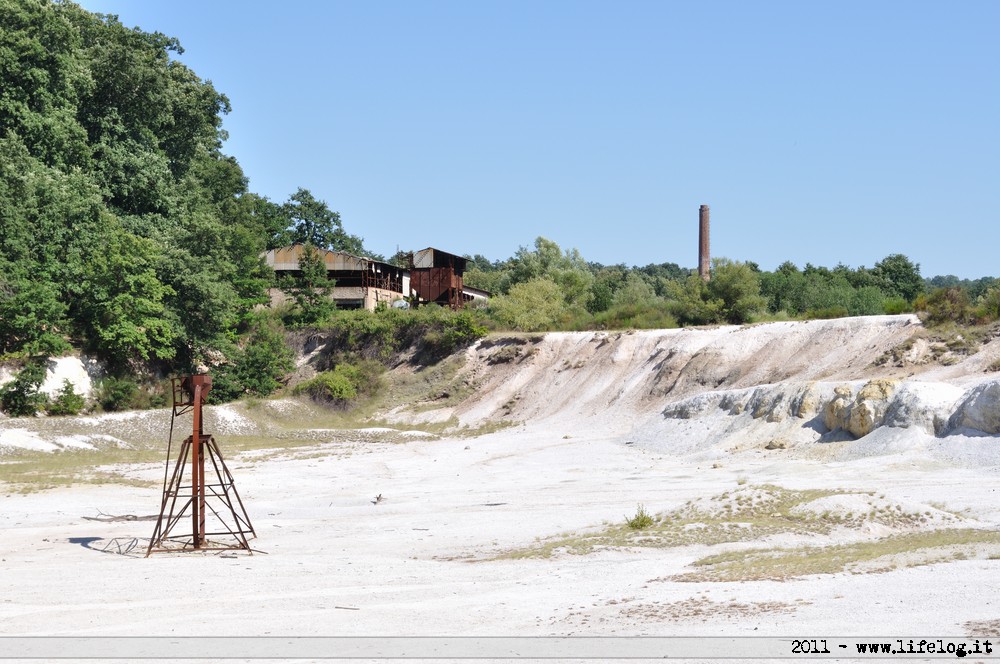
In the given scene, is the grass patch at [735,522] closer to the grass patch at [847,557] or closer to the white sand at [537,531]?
the white sand at [537,531]

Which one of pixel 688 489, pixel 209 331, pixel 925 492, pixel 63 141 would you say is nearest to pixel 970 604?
pixel 925 492

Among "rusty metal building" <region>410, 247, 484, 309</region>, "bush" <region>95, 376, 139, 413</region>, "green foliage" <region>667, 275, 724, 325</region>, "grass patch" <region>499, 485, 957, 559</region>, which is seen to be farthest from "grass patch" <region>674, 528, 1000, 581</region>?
"rusty metal building" <region>410, 247, 484, 309</region>

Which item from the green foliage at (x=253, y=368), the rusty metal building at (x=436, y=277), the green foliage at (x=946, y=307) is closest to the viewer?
the green foliage at (x=946, y=307)

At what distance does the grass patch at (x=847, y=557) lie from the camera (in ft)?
49.9

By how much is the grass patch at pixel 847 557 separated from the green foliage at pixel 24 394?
37.0 meters

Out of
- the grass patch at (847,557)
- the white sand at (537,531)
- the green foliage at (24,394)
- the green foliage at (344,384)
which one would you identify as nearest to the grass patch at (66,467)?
the white sand at (537,531)

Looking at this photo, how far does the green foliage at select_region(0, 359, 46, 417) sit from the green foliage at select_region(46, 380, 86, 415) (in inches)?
20.8

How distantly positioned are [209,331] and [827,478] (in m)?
35.1

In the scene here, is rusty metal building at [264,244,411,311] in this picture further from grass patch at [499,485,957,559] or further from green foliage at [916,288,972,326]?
grass patch at [499,485,957,559]

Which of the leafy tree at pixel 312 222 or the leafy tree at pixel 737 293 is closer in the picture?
the leafy tree at pixel 737 293

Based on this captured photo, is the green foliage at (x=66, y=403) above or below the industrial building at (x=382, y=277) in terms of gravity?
below

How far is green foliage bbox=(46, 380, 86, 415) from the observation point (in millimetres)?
47344

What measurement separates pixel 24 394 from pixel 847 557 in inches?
1557

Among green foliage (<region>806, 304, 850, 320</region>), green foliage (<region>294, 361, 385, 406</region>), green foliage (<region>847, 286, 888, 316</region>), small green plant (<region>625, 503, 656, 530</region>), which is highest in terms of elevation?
green foliage (<region>847, 286, 888, 316</region>)
